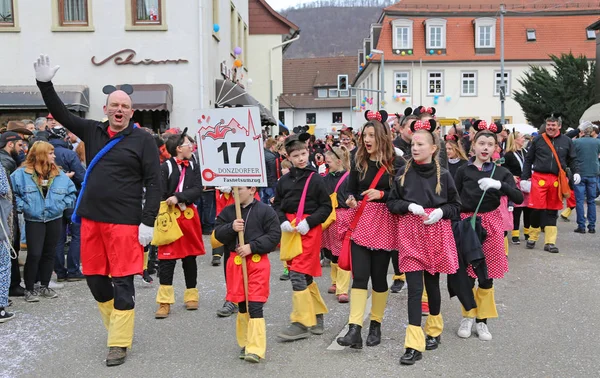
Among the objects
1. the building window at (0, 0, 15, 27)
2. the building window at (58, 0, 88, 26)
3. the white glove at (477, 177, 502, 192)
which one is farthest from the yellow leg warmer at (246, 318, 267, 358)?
the building window at (0, 0, 15, 27)

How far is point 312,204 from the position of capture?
613 centimetres

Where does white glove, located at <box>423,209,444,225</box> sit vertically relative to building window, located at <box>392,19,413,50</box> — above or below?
below

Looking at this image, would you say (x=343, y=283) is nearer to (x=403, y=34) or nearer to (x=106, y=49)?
(x=106, y=49)

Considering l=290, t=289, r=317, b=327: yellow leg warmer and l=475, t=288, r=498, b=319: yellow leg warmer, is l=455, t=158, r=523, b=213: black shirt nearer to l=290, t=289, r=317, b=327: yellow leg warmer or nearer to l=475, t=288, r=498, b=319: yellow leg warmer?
l=475, t=288, r=498, b=319: yellow leg warmer

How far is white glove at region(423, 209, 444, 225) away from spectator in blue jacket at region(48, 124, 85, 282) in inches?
197

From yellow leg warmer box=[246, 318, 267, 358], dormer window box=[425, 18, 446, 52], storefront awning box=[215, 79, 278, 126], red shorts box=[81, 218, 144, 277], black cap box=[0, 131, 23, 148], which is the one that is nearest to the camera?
yellow leg warmer box=[246, 318, 267, 358]

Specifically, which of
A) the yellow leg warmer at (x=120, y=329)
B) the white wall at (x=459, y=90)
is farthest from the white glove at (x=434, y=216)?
the white wall at (x=459, y=90)

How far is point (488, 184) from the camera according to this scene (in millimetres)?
5711

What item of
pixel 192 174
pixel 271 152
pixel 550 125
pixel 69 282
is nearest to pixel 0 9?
pixel 271 152

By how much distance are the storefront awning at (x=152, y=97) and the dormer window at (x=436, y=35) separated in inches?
1346

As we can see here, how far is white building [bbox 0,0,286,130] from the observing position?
18.1 m

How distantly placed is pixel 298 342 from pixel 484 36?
47.5 metres

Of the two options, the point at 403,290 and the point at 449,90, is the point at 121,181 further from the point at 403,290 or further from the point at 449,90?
the point at 449,90

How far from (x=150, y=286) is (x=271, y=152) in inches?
237
